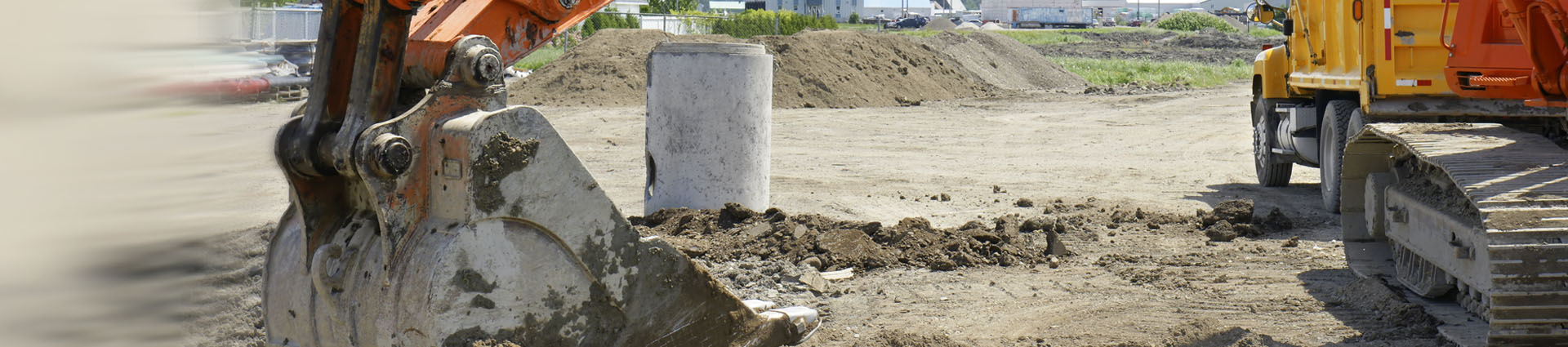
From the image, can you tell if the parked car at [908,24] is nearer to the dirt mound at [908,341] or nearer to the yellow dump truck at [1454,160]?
the yellow dump truck at [1454,160]

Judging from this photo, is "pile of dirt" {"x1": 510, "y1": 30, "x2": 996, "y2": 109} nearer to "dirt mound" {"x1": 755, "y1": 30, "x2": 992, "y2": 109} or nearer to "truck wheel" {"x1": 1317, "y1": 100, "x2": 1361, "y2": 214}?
"dirt mound" {"x1": 755, "y1": 30, "x2": 992, "y2": 109}

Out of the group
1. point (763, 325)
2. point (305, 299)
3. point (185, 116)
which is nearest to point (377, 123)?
point (305, 299)

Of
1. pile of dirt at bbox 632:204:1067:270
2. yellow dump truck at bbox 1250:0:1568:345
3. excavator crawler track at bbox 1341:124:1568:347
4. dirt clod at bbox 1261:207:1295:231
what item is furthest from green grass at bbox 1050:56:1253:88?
excavator crawler track at bbox 1341:124:1568:347

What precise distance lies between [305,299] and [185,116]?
855 centimetres

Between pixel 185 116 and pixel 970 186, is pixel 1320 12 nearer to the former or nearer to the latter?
pixel 970 186

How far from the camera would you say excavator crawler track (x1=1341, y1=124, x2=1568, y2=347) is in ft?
13.6

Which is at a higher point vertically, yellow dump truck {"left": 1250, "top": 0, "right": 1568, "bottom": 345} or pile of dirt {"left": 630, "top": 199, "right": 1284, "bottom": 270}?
yellow dump truck {"left": 1250, "top": 0, "right": 1568, "bottom": 345}

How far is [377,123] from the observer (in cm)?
327

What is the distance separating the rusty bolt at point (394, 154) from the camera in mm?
Result: 3180

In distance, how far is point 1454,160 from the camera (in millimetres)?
4891

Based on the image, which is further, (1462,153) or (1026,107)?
(1026,107)

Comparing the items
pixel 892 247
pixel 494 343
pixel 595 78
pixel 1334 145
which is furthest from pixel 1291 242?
pixel 595 78

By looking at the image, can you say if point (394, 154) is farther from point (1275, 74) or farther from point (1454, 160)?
point (1275, 74)

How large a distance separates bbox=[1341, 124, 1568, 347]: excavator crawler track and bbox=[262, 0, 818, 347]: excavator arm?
2.65 meters
